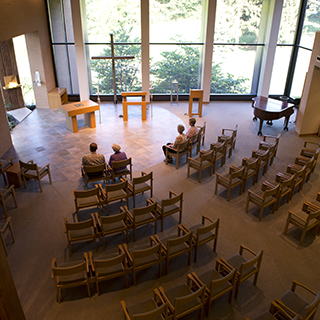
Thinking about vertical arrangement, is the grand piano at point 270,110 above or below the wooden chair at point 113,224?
above

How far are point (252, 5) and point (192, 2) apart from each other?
2484 mm

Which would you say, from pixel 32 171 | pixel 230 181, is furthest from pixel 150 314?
pixel 32 171

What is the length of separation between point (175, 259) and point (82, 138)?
596 centimetres

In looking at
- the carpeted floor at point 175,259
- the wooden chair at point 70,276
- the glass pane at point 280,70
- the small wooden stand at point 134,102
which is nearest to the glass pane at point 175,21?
the small wooden stand at point 134,102

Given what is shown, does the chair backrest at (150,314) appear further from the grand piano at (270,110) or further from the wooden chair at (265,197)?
the grand piano at (270,110)

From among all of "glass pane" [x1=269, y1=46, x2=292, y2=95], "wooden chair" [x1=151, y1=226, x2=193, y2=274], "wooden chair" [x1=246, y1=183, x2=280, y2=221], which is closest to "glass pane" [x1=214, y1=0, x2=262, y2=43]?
"glass pane" [x1=269, y1=46, x2=292, y2=95]

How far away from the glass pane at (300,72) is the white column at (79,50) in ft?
29.3

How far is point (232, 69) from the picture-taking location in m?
13.7

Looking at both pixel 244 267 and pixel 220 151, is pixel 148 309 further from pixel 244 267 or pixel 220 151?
pixel 220 151

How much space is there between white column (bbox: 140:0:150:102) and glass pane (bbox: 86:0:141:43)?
2.30ft

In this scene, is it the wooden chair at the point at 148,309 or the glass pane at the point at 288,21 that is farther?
the glass pane at the point at 288,21

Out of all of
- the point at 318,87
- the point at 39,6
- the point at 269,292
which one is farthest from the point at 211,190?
the point at 39,6

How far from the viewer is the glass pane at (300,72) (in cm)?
1248

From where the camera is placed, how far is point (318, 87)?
32.3 feet
